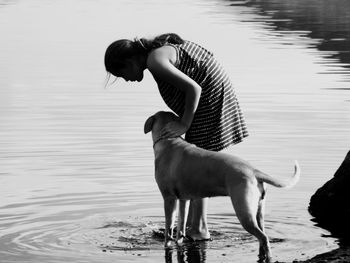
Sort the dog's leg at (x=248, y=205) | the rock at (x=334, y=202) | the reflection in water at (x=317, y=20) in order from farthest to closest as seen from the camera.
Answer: the reflection in water at (x=317, y=20) → the rock at (x=334, y=202) → the dog's leg at (x=248, y=205)

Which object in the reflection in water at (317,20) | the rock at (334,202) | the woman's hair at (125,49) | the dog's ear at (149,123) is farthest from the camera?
the reflection in water at (317,20)

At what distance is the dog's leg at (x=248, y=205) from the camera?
919cm

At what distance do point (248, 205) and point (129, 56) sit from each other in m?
1.57

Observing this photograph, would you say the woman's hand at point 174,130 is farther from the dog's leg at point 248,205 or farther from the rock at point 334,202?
the rock at point 334,202

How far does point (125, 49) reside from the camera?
9.87 metres

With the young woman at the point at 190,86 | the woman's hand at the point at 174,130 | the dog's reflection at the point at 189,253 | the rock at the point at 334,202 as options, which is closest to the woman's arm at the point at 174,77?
the young woman at the point at 190,86

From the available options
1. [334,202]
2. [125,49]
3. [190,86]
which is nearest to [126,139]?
[334,202]

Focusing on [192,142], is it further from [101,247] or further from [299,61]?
[299,61]

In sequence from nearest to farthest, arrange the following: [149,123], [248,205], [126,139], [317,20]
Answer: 1. [248,205]
2. [149,123]
3. [126,139]
4. [317,20]

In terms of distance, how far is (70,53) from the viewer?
26.5 metres

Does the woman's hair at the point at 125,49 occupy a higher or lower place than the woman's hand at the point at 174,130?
higher

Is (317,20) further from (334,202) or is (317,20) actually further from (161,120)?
(161,120)

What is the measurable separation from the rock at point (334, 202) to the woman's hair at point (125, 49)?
2313 millimetres

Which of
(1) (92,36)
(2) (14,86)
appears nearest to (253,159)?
(2) (14,86)
